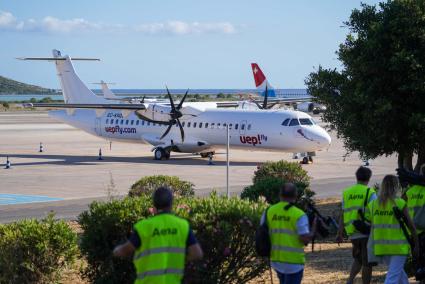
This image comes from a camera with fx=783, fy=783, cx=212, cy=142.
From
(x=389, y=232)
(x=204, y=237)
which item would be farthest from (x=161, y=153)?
(x=389, y=232)

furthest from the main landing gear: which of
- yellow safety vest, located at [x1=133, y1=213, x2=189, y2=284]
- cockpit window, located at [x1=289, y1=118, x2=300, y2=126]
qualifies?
yellow safety vest, located at [x1=133, y1=213, x2=189, y2=284]

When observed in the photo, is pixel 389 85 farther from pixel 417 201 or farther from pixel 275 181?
pixel 417 201

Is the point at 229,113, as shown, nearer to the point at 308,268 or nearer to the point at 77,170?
the point at 77,170

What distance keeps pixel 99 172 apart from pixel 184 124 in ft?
23.3

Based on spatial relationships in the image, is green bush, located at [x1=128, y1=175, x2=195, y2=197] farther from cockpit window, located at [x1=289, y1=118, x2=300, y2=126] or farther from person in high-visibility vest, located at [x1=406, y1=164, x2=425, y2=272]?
cockpit window, located at [x1=289, y1=118, x2=300, y2=126]

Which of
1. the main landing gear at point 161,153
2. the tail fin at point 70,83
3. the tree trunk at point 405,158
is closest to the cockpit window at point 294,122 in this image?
the main landing gear at point 161,153

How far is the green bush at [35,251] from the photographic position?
9.26 meters

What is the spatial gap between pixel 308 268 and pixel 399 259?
3.40 metres

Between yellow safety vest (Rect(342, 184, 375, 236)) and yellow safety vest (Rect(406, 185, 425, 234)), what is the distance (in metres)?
0.45

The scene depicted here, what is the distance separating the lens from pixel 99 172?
2919cm

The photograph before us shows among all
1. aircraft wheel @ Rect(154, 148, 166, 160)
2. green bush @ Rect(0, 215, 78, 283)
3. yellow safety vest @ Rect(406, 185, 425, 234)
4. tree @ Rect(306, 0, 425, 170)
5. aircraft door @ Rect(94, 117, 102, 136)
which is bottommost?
aircraft wheel @ Rect(154, 148, 166, 160)

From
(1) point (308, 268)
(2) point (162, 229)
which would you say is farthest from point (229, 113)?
(2) point (162, 229)

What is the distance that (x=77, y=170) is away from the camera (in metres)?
30.0

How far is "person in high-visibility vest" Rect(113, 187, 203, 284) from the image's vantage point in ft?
19.2
